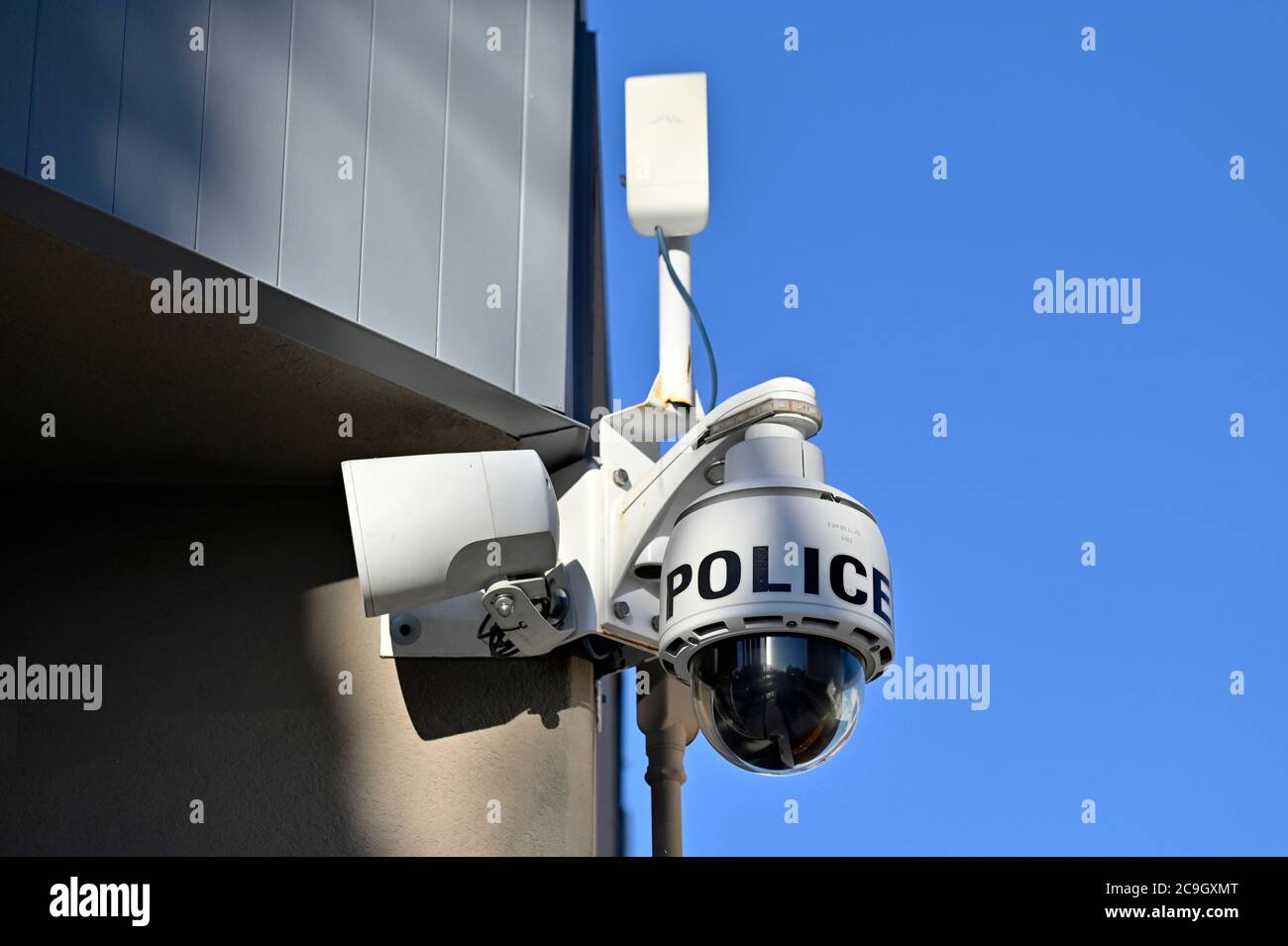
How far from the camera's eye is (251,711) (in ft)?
10.8

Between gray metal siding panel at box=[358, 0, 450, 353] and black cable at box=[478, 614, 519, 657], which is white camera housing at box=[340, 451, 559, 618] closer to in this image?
black cable at box=[478, 614, 519, 657]

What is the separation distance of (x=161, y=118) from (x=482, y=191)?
596 mm

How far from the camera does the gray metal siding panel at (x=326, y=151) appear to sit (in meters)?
3.22

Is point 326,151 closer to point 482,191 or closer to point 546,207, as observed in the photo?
point 482,191

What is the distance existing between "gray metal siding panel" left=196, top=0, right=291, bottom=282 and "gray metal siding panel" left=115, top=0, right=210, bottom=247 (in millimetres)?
23

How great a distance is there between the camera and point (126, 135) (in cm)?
312

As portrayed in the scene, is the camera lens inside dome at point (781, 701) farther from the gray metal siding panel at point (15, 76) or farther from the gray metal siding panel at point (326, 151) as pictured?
the gray metal siding panel at point (15, 76)

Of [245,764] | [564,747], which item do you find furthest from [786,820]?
[245,764]

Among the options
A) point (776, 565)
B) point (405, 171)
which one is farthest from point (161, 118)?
point (776, 565)

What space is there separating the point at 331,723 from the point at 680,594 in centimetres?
85

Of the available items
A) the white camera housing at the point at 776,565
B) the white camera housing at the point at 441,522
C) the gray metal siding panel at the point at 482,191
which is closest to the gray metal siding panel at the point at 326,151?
the gray metal siding panel at the point at 482,191
